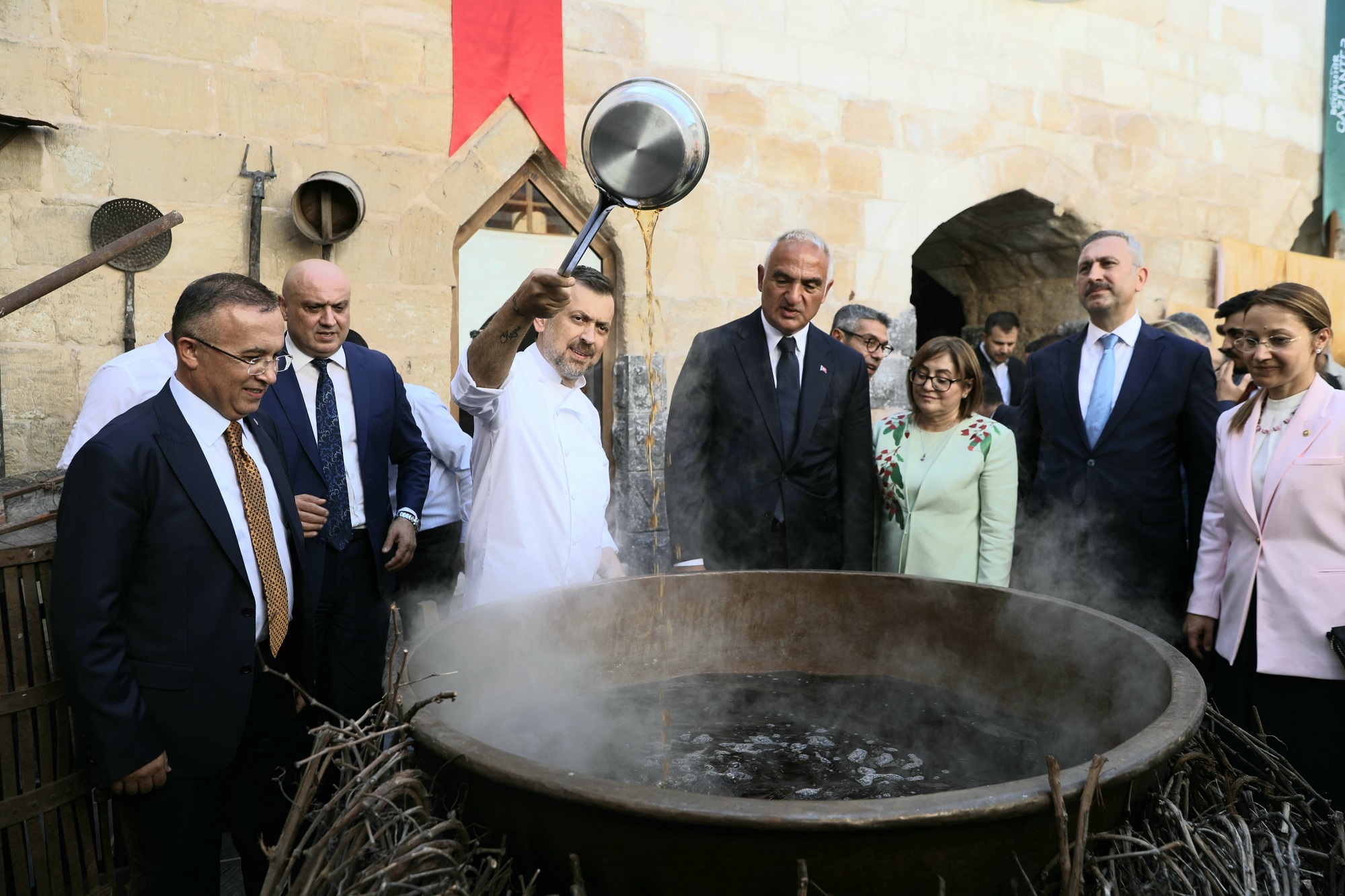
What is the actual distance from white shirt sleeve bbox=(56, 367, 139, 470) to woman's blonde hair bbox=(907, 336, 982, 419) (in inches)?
98.0

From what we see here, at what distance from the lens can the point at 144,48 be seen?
13.3ft

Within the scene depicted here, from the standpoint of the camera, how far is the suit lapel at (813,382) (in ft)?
10.3

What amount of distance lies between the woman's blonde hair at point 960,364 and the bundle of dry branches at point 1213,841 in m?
1.47

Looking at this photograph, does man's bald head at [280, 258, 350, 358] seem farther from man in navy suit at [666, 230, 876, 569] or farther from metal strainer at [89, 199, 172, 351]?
metal strainer at [89, 199, 172, 351]

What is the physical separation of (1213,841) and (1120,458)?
72.6 inches

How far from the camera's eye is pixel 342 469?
2.95 m

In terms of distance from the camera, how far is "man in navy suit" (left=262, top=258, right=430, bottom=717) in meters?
2.87

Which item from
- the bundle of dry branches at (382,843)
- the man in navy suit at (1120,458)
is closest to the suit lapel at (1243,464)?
the man in navy suit at (1120,458)

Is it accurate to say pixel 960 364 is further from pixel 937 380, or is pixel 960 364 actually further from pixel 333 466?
pixel 333 466

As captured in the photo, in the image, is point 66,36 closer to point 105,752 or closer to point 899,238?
point 105,752

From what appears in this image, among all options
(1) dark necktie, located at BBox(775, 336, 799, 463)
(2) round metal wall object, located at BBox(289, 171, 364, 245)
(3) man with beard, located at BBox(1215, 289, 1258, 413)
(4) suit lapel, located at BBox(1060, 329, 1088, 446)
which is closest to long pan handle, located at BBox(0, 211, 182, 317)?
(2) round metal wall object, located at BBox(289, 171, 364, 245)

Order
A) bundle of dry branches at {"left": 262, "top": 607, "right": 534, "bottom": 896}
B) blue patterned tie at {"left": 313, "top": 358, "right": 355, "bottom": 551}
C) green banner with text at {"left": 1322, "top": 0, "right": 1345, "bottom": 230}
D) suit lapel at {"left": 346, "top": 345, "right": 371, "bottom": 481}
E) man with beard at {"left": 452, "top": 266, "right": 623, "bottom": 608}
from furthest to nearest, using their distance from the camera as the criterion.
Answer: green banner with text at {"left": 1322, "top": 0, "right": 1345, "bottom": 230} → suit lapel at {"left": 346, "top": 345, "right": 371, "bottom": 481} → blue patterned tie at {"left": 313, "top": 358, "right": 355, "bottom": 551} → man with beard at {"left": 452, "top": 266, "right": 623, "bottom": 608} → bundle of dry branches at {"left": 262, "top": 607, "right": 534, "bottom": 896}

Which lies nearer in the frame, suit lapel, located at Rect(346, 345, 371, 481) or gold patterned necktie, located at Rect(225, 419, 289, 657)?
gold patterned necktie, located at Rect(225, 419, 289, 657)

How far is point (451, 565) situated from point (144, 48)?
2575mm
